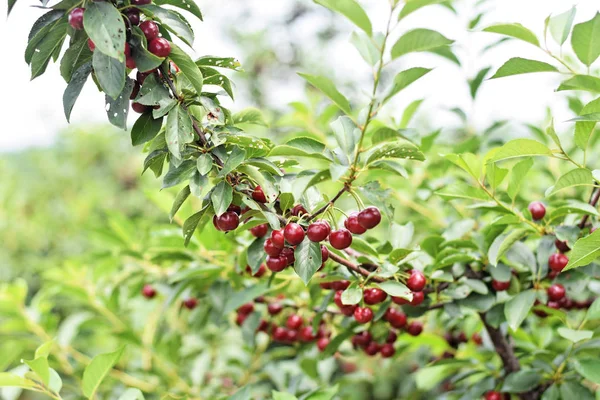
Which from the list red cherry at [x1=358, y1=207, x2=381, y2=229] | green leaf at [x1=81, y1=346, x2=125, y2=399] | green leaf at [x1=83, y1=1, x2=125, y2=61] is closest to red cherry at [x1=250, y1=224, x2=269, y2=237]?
red cherry at [x1=358, y1=207, x2=381, y2=229]

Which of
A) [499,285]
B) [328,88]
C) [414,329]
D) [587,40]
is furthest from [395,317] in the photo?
[587,40]

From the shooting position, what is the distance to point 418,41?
812 mm

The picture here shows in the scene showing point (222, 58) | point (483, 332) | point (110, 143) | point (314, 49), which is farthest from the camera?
point (314, 49)

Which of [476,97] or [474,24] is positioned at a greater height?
[474,24]

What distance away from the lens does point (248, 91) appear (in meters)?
5.02

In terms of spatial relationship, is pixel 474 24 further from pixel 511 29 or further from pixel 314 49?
pixel 314 49

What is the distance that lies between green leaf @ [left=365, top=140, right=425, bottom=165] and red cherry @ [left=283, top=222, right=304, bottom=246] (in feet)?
0.51

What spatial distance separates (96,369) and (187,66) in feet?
1.91

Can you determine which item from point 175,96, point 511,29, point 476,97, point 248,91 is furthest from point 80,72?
point 248,91

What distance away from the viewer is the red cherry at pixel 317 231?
85 centimetres

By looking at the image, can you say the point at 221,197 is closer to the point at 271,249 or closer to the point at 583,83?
the point at 271,249

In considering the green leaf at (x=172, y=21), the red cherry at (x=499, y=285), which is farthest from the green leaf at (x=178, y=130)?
the red cherry at (x=499, y=285)

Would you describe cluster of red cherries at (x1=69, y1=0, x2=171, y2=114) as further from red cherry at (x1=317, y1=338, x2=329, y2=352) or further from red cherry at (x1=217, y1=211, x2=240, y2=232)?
red cherry at (x1=317, y1=338, x2=329, y2=352)

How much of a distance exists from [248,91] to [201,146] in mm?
4238
